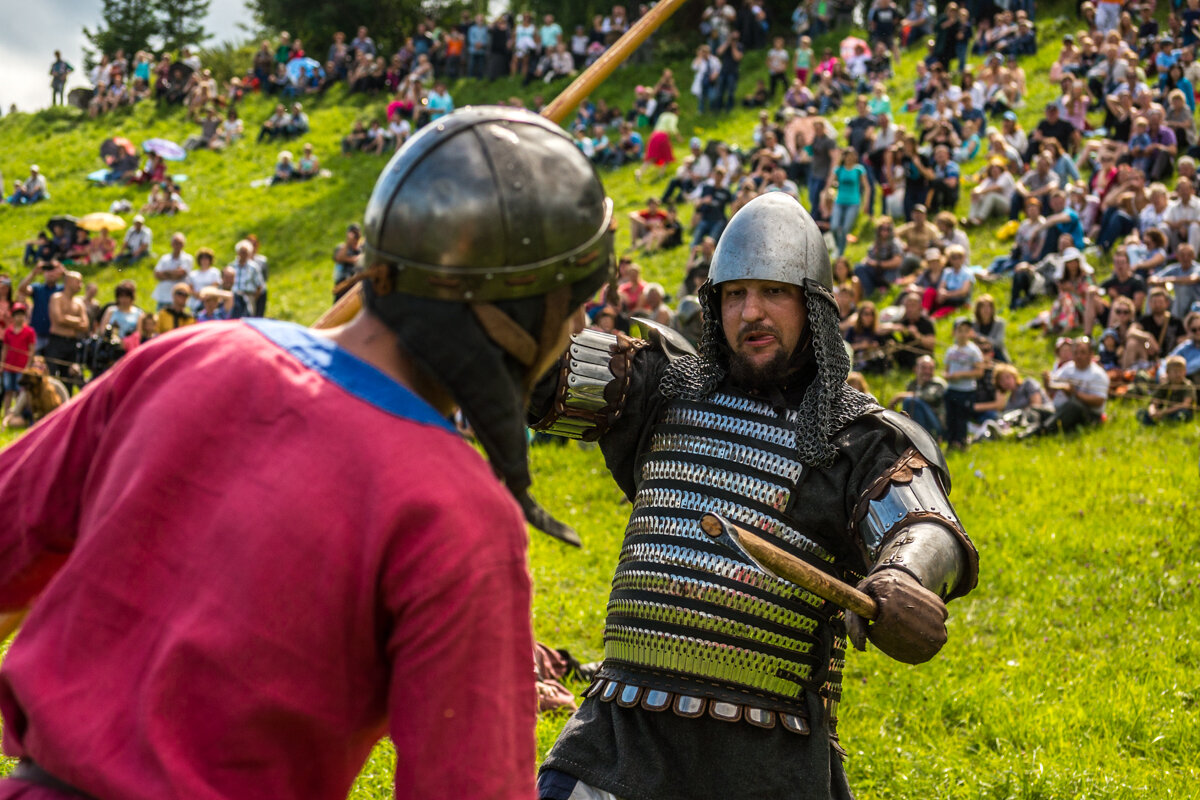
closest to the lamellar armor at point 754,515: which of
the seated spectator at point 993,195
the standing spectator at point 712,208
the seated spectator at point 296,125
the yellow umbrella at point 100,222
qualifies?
the standing spectator at point 712,208

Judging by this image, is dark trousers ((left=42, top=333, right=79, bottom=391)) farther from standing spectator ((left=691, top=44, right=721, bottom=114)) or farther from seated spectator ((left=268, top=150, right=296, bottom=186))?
standing spectator ((left=691, top=44, right=721, bottom=114))

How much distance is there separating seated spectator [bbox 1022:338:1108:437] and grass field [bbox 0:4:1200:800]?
219 millimetres

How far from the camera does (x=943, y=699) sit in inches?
275

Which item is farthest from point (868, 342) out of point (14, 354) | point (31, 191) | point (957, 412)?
point (31, 191)

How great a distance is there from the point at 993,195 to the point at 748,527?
50.3 feet

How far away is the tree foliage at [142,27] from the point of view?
44.2 meters

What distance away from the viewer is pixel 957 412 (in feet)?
40.5

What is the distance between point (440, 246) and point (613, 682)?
196 cm

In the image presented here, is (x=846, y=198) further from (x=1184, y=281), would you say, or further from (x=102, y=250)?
(x=102, y=250)

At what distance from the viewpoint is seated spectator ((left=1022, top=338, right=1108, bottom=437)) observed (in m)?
12.2

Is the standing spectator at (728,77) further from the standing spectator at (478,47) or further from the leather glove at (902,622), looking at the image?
the leather glove at (902,622)

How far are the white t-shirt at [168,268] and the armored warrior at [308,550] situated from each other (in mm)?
15613

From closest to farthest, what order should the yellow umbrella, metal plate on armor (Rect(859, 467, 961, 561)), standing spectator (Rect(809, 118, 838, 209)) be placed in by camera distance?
1. metal plate on armor (Rect(859, 467, 961, 561))
2. standing spectator (Rect(809, 118, 838, 209))
3. the yellow umbrella

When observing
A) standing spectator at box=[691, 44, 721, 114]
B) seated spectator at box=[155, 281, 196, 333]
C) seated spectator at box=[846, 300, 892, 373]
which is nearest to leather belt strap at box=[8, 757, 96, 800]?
seated spectator at box=[846, 300, 892, 373]
